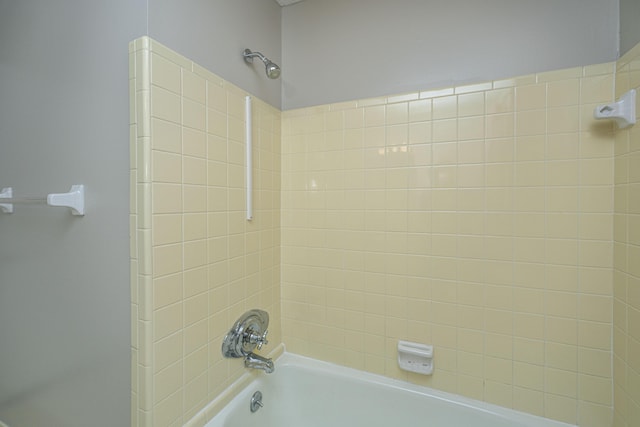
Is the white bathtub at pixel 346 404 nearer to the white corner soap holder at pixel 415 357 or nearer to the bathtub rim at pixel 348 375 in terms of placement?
the bathtub rim at pixel 348 375

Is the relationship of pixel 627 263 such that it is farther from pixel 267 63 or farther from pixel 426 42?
pixel 267 63

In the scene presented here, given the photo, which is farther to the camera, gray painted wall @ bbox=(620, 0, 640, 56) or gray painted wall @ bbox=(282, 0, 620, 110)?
gray painted wall @ bbox=(282, 0, 620, 110)

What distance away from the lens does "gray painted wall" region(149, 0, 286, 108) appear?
37.0 inches

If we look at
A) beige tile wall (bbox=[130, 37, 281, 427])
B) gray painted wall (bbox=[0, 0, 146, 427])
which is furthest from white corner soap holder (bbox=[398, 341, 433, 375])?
gray painted wall (bbox=[0, 0, 146, 427])

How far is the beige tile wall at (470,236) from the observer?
1.05 m

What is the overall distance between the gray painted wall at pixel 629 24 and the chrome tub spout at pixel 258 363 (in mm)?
1850

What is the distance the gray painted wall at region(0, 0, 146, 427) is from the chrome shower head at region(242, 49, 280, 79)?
482mm

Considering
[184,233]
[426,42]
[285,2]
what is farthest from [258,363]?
[285,2]

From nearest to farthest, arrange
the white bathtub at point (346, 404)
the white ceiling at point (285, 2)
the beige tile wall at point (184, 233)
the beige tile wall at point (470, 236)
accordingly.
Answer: the beige tile wall at point (184, 233) < the beige tile wall at point (470, 236) < the white bathtub at point (346, 404) < the white ceiling at point (285, 2)

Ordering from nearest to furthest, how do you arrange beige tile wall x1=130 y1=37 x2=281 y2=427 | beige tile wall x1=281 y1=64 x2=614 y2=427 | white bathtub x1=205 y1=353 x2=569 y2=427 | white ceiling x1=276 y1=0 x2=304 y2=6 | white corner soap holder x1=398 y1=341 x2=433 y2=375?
beige tile wall x1=130 y1=37 x2=281 y2=427 < beige tile wall x1=281 y1=64 x2=614 y2=427 < white bathtub x1=205 y1=353 x2=569 y2=427 < white corner soap holder x1=398 y1=341 x2=433 y2=375 < white ceiling x1=276 y1=0 x2=304 y2=6

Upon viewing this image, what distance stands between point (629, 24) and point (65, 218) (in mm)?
2198

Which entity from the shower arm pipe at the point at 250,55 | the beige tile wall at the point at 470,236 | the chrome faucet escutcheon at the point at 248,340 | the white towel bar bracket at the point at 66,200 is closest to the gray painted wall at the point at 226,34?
the shower arm pipe at the point at 250,55

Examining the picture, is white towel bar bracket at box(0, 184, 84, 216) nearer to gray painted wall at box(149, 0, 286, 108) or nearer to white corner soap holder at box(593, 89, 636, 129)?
gray painted wall at box(149, 0, 286, 108)

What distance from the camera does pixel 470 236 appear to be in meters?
1.20
